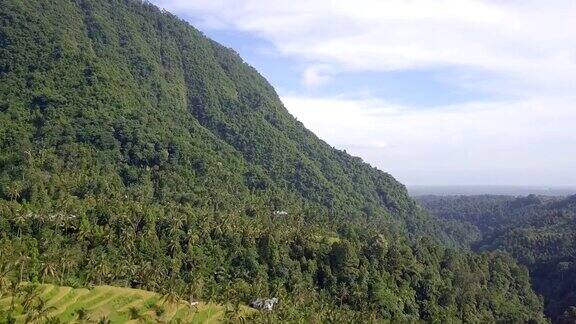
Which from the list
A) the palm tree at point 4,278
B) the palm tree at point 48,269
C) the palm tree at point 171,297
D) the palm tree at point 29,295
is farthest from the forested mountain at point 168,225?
the palm tree at point 29,295

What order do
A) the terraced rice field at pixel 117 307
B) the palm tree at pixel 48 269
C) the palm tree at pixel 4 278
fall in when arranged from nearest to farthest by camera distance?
the palm tree at pixel 4 278, the terraced rice field at pixel 117 307, the palm tree at pixel 48 269

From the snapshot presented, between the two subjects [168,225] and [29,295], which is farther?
[168,225]

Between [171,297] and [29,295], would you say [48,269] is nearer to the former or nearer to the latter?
[29,295]

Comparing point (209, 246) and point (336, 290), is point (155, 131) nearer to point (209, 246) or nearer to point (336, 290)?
point (209, 246)

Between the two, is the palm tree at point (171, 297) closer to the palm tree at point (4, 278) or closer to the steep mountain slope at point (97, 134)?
the palm tree at point (4, 278)

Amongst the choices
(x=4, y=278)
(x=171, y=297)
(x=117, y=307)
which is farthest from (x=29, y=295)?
(x=171, y=297)

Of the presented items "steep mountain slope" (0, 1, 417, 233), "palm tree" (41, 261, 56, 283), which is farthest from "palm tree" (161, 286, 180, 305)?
"steep mountain slope" (0, 1, 417, 233)
